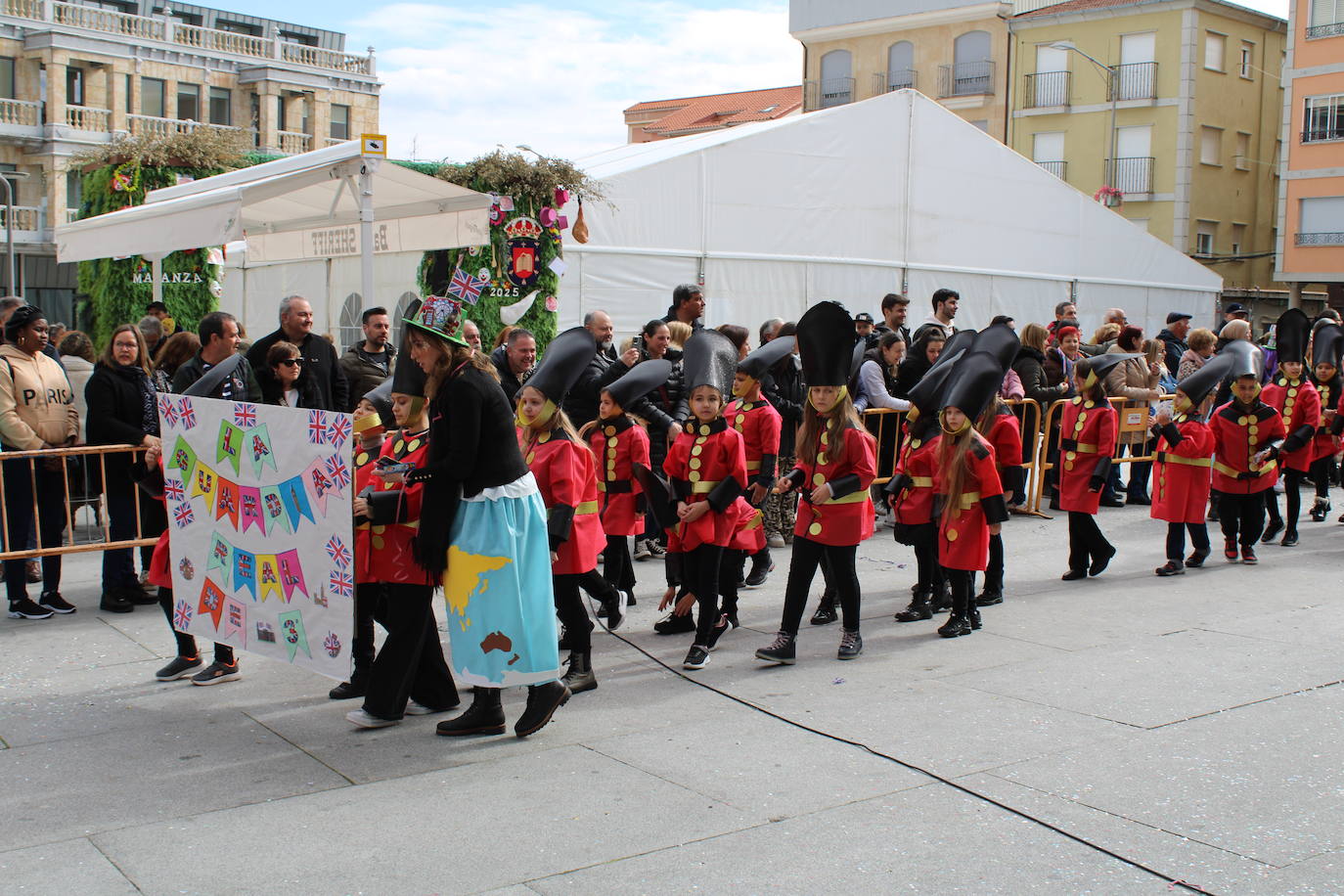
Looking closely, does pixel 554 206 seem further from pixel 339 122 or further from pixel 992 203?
pixel 339 122

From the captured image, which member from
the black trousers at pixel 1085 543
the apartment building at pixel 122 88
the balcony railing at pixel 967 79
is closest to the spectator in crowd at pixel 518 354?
the black trousers at pixel 1085 543

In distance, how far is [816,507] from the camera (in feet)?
22.7

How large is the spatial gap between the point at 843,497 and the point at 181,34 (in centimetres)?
4936

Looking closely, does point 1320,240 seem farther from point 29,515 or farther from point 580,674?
point 29,515

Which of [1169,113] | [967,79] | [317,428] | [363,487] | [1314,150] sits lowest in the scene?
[363,487]

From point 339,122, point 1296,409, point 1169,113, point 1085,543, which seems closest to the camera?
point 1085,543

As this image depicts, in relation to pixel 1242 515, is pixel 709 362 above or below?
above

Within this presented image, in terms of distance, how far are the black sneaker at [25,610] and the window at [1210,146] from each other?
39224 millimetres

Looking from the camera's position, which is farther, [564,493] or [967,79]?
[967,79]

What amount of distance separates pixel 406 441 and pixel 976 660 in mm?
3289

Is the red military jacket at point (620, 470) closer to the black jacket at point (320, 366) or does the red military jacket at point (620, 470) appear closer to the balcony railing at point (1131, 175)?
the black jacket at point (320, 366)

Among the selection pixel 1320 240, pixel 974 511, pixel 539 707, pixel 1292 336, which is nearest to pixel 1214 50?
pixel 1320 240

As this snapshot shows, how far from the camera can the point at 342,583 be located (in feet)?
17.7

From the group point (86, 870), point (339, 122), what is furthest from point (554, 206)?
point (339, 122)
